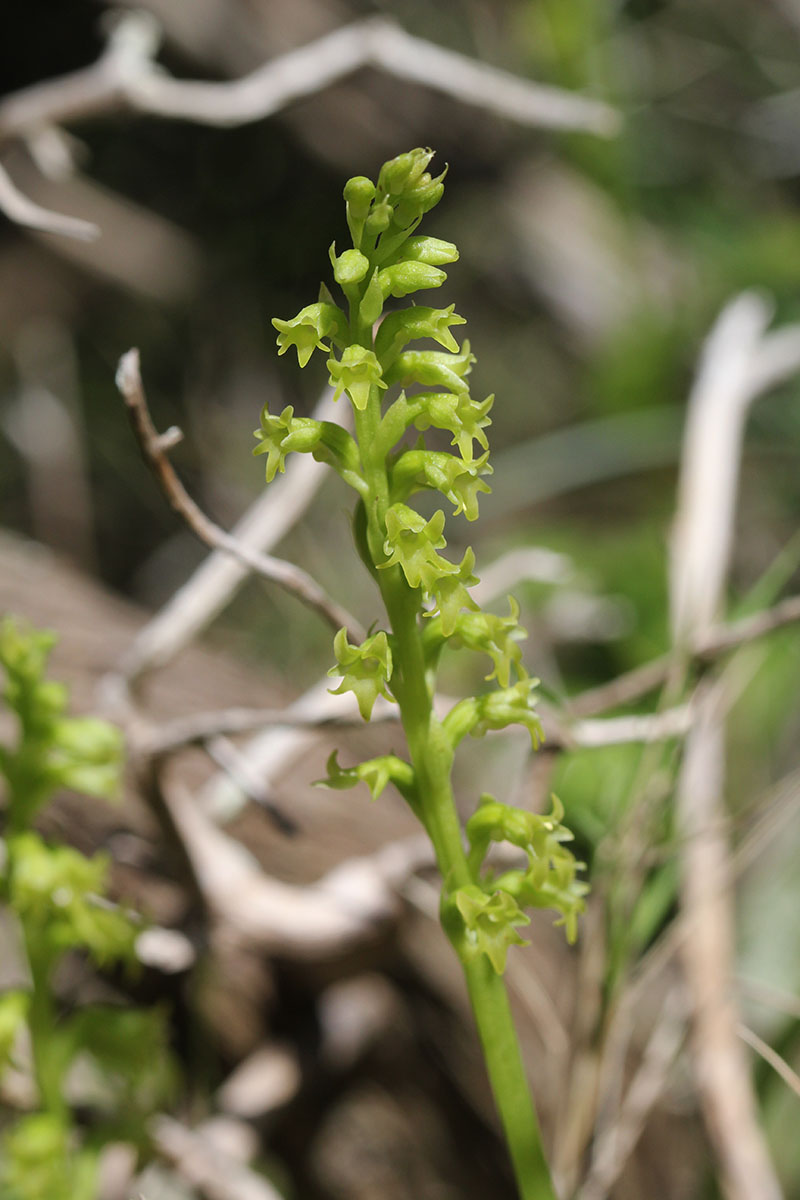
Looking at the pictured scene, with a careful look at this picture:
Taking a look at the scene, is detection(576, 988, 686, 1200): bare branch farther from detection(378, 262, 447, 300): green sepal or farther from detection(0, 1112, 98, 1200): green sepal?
detection(378, 262, 447, 300): green sepal

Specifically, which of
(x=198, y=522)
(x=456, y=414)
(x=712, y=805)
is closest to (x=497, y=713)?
(x=456, y=414)

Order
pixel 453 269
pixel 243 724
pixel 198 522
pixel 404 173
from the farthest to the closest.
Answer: pixel 453 269 < pixel 243 724 < pixel 198 522 < pixel 404 173

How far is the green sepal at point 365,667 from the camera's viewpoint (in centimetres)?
47

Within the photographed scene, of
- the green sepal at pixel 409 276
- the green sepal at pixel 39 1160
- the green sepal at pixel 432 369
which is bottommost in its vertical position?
the green sepal at pixel 39 1160

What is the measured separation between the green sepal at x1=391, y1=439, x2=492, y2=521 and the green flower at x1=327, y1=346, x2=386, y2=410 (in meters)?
0.03

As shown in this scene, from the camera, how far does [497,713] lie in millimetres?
525

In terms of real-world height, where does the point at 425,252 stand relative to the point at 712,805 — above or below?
above

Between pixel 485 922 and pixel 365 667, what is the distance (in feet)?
0.43

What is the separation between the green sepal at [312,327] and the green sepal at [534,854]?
24 centimetres

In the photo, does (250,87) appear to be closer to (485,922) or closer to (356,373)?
(356,373)

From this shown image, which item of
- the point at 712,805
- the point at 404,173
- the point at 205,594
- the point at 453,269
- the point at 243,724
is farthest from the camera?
the point at 453,269

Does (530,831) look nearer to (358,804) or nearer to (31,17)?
(358,804)

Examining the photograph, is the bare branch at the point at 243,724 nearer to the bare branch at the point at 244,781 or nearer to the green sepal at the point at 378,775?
the bare branch at the point at 244,781

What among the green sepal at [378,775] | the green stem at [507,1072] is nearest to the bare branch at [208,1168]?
the green stem at [507,1072]
